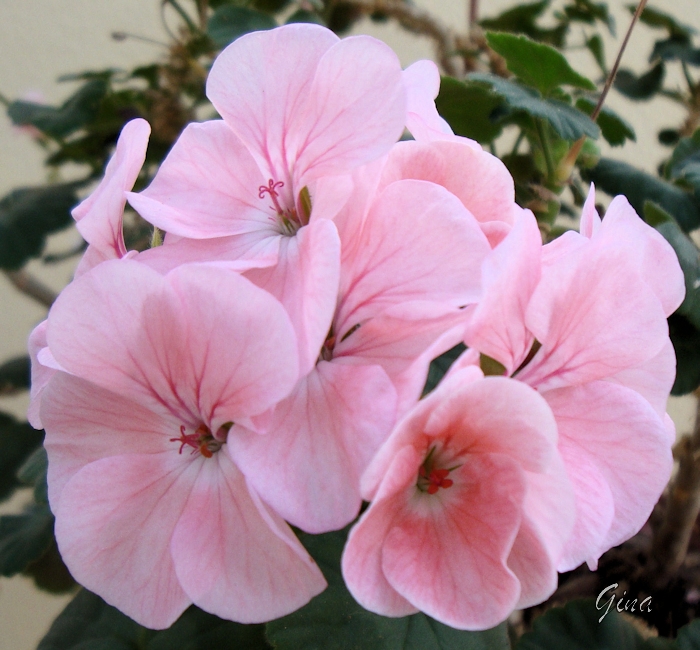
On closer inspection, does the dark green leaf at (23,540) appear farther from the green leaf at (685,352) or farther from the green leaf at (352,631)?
the green leaf at (685,352)

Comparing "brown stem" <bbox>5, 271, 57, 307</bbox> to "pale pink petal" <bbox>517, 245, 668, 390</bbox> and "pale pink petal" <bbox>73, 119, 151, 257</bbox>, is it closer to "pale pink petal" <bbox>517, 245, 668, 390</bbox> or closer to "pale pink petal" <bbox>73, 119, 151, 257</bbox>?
"pale pink petal" <bbox>73, 119, 151, 257</bbox>

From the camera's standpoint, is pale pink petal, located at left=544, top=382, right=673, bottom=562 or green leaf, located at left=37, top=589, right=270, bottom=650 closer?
pale pink petal, located at left=544, top=382, right=673, bottom=562

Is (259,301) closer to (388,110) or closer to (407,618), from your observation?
(388,110)

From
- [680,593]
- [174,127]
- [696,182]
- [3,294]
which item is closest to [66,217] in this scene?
[174,127]

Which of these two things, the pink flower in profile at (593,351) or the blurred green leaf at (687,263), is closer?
the pink flower in profile at (593,351)

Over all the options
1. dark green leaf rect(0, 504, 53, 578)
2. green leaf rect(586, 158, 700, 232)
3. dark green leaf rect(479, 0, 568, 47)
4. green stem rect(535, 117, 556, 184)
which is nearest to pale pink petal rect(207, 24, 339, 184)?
green stem rect(535, 117, 556, 184)

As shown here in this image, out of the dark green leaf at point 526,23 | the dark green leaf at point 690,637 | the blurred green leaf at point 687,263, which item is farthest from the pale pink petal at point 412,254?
the dark green leaf at point 526,23

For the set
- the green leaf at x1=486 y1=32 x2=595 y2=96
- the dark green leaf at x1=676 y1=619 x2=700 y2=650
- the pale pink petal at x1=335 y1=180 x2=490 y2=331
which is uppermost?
the green leaf at x1=486 y1=32 x2=595 y2=96
